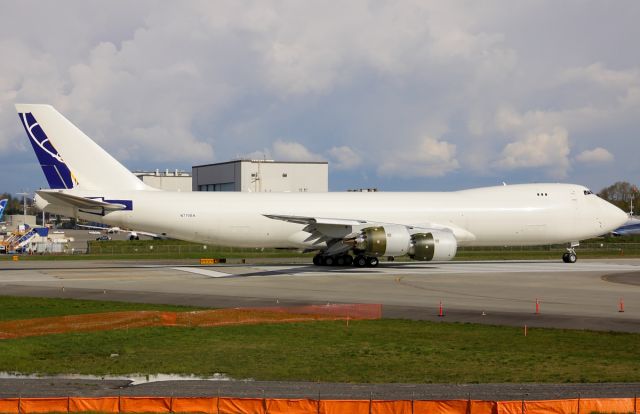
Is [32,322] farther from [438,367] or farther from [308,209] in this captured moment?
[308,209]

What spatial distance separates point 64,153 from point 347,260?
67.5ft

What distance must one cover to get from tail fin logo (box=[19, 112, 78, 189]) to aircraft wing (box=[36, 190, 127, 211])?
5.72 feet

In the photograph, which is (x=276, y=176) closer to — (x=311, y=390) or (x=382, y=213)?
(x=382, y=213)

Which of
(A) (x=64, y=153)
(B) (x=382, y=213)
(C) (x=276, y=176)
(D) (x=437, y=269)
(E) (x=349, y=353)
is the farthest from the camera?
(C) (x=276, y=176)

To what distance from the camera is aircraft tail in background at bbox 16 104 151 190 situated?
46156 millimetres

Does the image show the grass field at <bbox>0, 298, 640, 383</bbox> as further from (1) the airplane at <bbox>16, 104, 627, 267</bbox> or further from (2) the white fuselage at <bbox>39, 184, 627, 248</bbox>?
(2) the white fuselage at <bbox>39, 184, 627, 248</bbox>


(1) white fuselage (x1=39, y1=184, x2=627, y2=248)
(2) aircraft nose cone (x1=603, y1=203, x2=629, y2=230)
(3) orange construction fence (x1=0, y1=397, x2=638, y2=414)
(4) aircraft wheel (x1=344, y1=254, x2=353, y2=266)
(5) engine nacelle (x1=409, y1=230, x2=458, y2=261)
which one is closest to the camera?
(3) orange construction fence (x1=0, y1=397, x2=638, y2=414)

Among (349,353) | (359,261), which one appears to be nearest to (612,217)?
(359,261)

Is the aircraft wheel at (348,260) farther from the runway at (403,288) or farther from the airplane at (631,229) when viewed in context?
the airplane at (631,229)

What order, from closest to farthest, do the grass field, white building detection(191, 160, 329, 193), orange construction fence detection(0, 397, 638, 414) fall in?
orange construction fence detection(0, 397, 638, 414), the grass field, white building detection(191, 160, 329, 193)

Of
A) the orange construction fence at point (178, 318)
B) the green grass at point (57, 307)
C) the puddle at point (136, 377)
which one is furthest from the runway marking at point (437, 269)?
the puddle at point (136, 377)

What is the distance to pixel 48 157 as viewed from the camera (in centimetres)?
4659

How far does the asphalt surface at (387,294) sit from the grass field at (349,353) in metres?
1.32

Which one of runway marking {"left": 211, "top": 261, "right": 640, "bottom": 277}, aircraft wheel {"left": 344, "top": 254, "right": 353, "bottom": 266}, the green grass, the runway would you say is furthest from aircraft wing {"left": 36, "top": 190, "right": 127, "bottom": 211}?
aircraft wheel {"left": 344, "top": 254, "right": 353, "bottom": 266}
